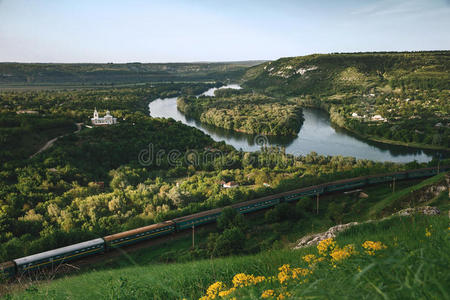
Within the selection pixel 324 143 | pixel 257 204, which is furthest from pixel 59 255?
pixel 324 143

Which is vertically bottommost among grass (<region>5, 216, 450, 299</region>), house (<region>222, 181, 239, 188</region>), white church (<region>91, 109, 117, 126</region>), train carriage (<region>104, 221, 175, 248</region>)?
house (<region>222, 181, 239, 188</region>)

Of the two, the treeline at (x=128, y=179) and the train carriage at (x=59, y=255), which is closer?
the train carriage at (x=59, y=255)

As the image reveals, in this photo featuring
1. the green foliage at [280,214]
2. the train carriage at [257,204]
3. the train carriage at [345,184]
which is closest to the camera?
the green foliage at [280,214]

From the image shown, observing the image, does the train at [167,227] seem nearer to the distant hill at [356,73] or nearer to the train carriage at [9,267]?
the train carriage at [9,267]

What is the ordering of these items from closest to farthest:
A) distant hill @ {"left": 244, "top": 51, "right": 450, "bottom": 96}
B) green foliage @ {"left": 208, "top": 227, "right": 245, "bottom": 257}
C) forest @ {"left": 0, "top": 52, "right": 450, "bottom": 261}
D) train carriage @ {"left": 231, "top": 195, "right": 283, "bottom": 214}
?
green foliage @ {"left": 208, "top": 227, "right": 245, "bottom": 257}, forest @ {"left": 0, "top": 52, "right": 450, "bottom": 261}, train carriage @ {"left": 231, "top": 195, "right": 283, "bottom": 214}, distant hill @ {"left": 244, "top": 51, "right": 450, "bottom": 96}

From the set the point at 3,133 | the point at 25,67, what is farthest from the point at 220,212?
the point at 25,67

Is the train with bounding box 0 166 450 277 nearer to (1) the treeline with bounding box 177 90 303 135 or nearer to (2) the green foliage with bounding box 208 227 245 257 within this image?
(2) the green foliage with bounding box 208 227 245 257

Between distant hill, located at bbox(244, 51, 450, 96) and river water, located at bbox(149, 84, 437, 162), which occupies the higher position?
distant hill, located at bbox(244, 51, 450, 96)

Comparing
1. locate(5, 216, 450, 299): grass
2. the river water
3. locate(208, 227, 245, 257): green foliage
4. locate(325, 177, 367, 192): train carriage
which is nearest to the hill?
the river water

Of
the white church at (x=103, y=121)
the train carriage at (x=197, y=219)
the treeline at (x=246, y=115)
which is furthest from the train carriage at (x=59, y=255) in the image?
the treeline at (x=246, y=115)

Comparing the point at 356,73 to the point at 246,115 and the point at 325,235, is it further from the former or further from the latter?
the point at 325,235
